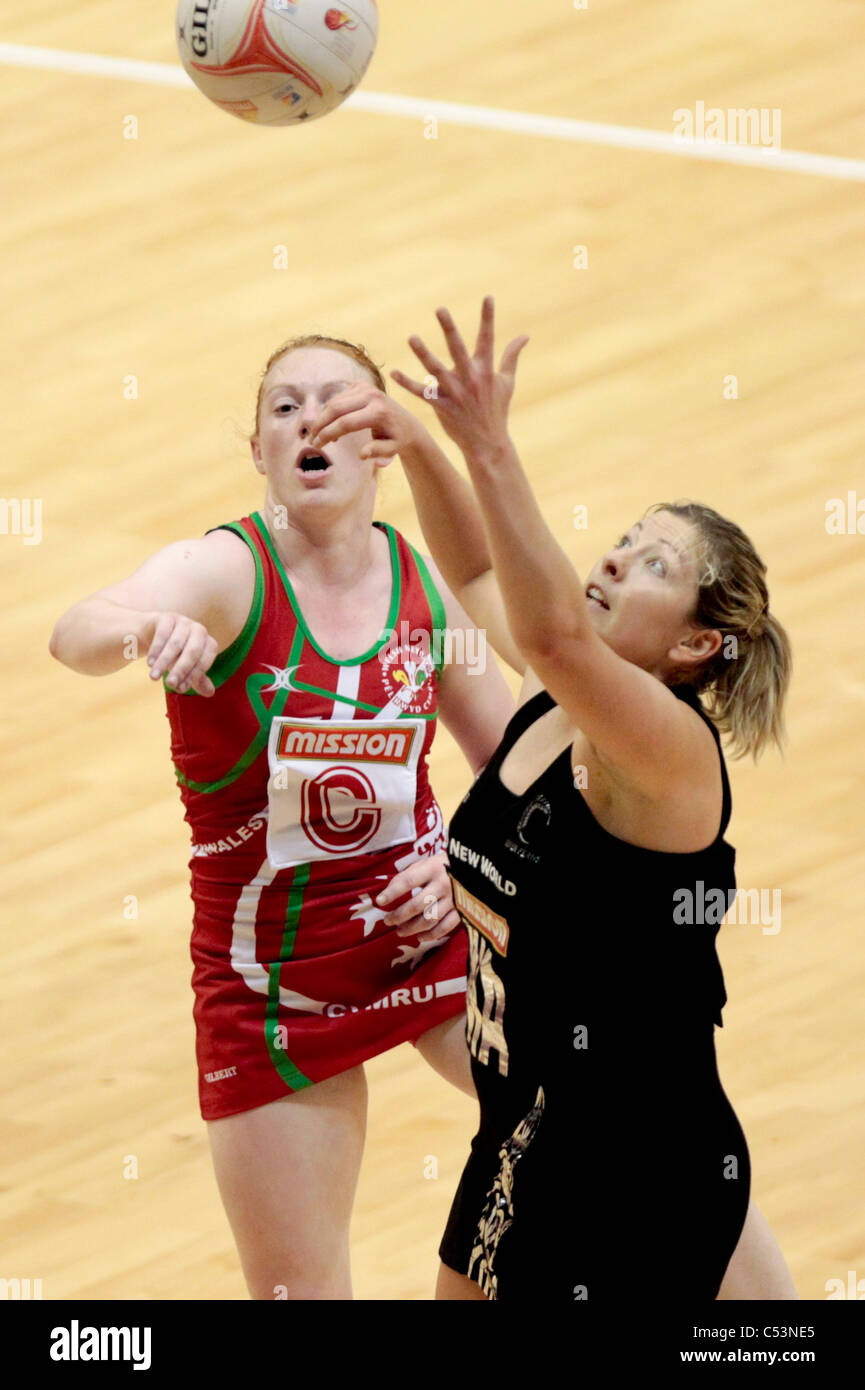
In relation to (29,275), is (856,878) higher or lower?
lower

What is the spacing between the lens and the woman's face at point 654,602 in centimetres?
337

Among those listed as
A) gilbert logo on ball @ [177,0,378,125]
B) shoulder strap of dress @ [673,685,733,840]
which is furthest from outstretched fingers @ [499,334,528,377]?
gilbert logo on ball @ [177,0,378,125]

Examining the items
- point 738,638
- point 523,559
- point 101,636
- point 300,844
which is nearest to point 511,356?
point 523,559

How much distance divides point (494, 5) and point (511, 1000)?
298 inches

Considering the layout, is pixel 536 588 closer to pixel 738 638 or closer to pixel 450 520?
pixel 738 638

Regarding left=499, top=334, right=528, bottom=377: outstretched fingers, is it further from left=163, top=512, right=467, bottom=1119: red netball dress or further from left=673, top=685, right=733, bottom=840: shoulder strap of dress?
left=163, top=512, right=467, bottom=1119: red netball dress

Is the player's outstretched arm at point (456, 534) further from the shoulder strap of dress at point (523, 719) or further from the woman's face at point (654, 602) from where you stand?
the woman's face at point (654, 602)

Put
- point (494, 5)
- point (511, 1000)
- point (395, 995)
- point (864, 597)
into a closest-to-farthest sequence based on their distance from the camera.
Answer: point (511, 1000)
point (395, 995)
point (864, 597)
point (494, 5)

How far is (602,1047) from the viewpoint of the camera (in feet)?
10.9

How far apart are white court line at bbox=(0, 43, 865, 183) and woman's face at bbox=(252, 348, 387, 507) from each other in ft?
17.7

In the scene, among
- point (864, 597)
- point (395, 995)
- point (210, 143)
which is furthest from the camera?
point (210, 143)

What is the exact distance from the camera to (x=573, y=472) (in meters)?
7.53

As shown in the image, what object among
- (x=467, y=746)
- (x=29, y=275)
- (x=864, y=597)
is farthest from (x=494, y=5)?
(x=467, y=746)
